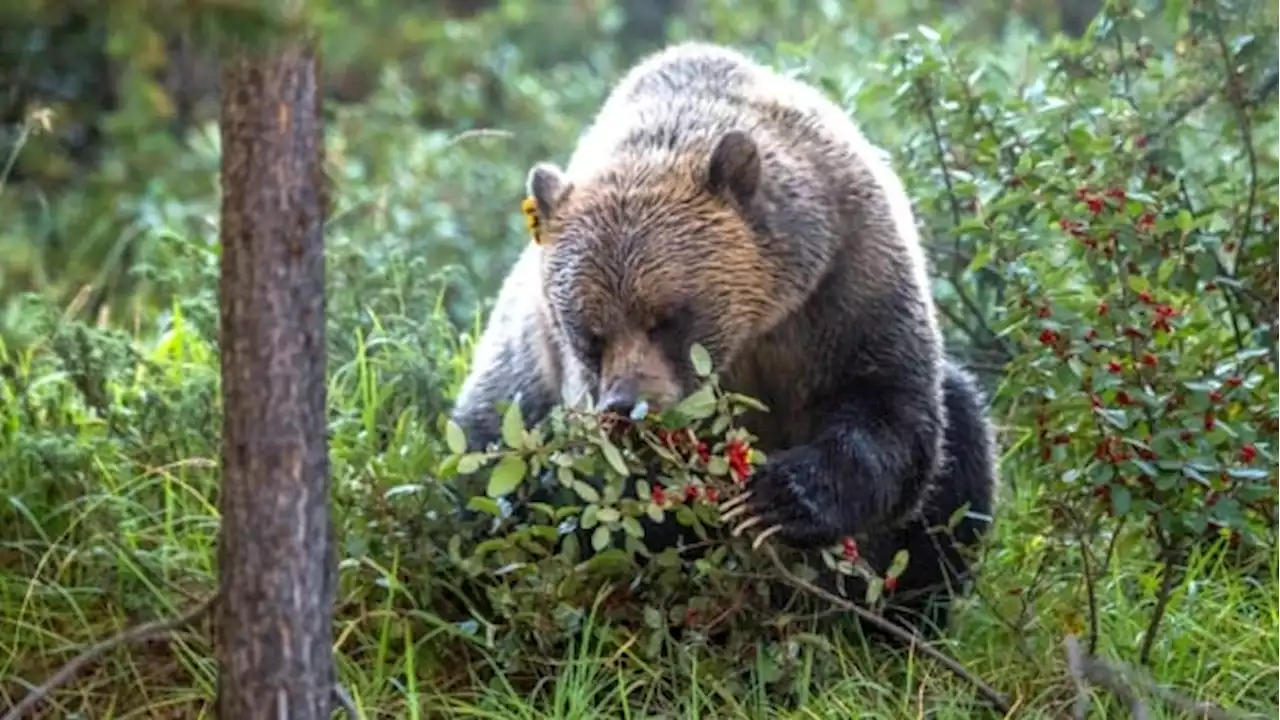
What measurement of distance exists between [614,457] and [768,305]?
3.04 feet

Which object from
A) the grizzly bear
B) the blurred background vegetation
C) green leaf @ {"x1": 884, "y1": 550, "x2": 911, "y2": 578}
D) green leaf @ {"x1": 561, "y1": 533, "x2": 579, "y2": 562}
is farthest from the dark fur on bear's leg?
the blurred background vegetation

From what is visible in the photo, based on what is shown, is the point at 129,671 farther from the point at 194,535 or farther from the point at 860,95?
the point at 860,95

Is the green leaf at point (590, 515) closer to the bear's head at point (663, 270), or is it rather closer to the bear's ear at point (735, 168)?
the bear's head at point (663, 270)

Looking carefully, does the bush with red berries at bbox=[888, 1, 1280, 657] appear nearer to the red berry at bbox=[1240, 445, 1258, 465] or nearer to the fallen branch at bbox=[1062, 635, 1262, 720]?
the red berry at bbox=[1240, 445, 1258, 465]

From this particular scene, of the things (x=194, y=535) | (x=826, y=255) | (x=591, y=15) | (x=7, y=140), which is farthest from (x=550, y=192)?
(x=591, y=15)

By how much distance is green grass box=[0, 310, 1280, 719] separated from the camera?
4410 millimetres

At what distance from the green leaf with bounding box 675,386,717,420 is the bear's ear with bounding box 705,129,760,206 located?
2.61 feet

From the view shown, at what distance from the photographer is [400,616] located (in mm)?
4637

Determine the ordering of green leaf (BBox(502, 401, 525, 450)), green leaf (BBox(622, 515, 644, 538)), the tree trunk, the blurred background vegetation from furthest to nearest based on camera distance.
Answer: the blurred background vegetation, green leaf (BBox(622, 515, 644, 538)), green leaf (BBox(502, 401, 525, 450)), the tree trunk

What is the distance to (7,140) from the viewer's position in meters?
9.83

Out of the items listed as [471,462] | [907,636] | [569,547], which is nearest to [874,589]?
[907,636]

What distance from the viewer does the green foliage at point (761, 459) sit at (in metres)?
4.36

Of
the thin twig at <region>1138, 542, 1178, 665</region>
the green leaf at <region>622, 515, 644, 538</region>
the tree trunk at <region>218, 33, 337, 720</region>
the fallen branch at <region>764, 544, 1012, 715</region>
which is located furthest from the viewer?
the thin twig at <region>1138, 542, 1178, 665</region>

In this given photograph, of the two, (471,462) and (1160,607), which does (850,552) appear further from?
(471,462)
